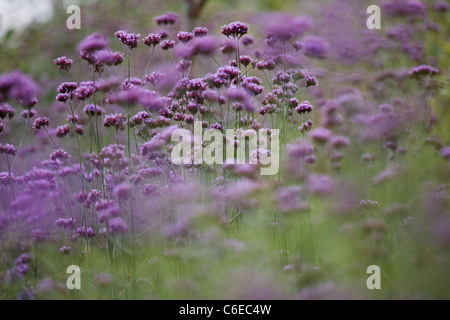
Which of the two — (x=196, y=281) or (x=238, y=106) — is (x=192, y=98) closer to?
(x=238, y=106)

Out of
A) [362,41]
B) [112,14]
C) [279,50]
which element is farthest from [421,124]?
[112,14]

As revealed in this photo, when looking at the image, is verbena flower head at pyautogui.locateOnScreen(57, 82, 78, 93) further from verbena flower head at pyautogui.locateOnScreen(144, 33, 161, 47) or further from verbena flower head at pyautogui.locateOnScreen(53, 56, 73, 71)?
verbena flower head at pyautogui.locateOnScreen(144, 33, 161, 47)

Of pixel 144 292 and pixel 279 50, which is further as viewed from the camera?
pixel 279 50

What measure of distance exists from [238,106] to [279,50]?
0.52 metres

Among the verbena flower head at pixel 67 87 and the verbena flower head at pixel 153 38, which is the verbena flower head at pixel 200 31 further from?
the verbena flower head at pixel 67 87

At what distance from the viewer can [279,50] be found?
261 cm

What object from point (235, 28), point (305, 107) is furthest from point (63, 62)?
point (305, 107)

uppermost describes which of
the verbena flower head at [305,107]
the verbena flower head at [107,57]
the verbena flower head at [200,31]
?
the verbena flower head at [200,31]

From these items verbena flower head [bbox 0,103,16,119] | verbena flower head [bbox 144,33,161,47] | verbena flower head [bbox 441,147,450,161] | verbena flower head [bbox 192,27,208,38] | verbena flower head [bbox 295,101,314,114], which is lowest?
verbena flower head [bbox 441,147,450,161]

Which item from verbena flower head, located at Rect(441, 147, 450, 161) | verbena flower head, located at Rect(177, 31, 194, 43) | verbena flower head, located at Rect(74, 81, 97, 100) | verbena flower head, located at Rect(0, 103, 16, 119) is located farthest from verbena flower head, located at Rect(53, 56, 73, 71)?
verbena flower head, located at Rect(441, 147, 450, 161)

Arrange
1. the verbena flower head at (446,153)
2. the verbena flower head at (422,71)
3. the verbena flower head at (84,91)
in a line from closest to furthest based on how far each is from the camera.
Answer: the verbena flower head at (84,91) < the verbena flower head at (446,153) < the verbena flower head at (422,71)

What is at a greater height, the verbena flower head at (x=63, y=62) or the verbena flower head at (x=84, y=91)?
the verbena flower head at (x=63, y=62)

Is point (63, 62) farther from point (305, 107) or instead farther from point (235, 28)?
point (305, 107)

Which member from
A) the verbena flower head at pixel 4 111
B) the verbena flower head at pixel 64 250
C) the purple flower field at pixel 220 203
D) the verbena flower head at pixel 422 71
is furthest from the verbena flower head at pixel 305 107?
the verbena flower head at pixel 4 111
